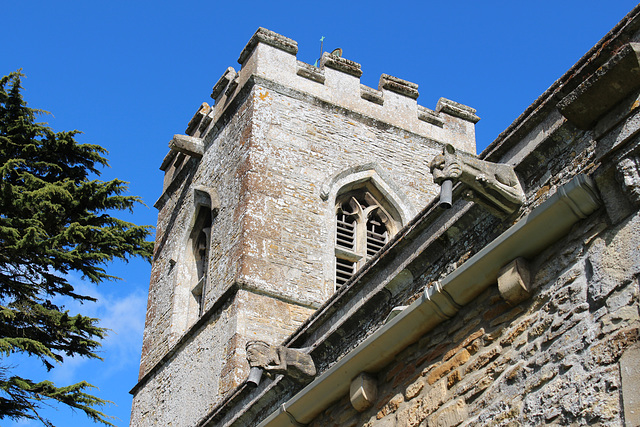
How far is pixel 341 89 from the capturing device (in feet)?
48.6

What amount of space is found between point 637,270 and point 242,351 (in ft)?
23.1

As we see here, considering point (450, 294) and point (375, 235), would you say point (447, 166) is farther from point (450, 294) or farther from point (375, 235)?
point (375, 235)

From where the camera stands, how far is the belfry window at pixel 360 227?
13039 millimetres

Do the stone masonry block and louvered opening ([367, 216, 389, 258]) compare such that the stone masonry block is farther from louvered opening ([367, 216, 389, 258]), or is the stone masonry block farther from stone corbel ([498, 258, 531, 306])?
louvered opening ([367, 216, 389, 258])

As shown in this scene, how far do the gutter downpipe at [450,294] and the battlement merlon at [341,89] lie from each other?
7797 mm

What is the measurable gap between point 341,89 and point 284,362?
808 cm

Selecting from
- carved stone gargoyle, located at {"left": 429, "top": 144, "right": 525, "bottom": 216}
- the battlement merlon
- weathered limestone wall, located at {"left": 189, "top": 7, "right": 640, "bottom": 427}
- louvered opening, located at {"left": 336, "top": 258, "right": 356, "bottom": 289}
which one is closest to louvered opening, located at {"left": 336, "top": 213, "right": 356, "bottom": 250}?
louvered opening, located at {"left": 336, "top": 258, "right": 356, "bottom": 289}

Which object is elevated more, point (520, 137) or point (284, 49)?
point (284, 49)

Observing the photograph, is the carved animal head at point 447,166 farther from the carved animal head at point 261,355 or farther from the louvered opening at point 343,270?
the louvered opening at point 343,270

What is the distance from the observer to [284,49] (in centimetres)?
1462

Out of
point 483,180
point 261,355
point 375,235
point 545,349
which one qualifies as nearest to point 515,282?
point 545,349

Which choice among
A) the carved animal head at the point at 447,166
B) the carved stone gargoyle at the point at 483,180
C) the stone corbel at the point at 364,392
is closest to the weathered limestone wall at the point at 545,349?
the stone corbel at the point at 364,392

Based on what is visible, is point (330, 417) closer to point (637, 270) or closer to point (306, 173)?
point (637, 270)

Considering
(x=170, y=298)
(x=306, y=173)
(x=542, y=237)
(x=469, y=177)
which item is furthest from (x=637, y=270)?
(x=170, y=298)
